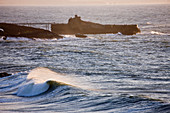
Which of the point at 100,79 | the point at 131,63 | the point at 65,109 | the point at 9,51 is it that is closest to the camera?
the point at 65,109

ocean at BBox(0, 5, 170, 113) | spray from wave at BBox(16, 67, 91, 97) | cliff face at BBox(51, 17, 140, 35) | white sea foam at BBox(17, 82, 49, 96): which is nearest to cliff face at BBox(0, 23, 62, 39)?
cliff face at BBox(51, 17, 140, 35)

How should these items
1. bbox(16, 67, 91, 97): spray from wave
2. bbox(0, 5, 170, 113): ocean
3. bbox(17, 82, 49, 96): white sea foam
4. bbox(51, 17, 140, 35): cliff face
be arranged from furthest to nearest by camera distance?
bbox(51, 17, 140, 35): cliff face
bbox(16, 67, 91, 97): spray from wave
bbox(17, 82, 49, 96): white sea foam
bbox(0, 5, 170, 113): ocean

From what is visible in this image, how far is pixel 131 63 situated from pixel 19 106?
703 inches

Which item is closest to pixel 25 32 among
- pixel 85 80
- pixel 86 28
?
pixel 86 28

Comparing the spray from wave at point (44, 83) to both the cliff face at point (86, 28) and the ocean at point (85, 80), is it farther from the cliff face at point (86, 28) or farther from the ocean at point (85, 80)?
the cliff face at point (86, 28)

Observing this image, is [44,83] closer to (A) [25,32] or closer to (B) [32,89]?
(B) [32,89]

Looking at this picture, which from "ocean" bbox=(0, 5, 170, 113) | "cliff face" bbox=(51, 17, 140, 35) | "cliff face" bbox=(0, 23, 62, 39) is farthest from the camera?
"cliff face" bbox=(51, 17, 140, 35)

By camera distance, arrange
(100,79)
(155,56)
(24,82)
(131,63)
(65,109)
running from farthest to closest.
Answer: (155,56) < (131,63) < (100,79) < (24,82) < (65,109)

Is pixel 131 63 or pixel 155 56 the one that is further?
pixel 155 56

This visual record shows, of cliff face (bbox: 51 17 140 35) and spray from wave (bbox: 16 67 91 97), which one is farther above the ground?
cliff face (bbox: 51 17 140 35)

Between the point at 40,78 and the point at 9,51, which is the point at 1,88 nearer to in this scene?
the point at 40,78

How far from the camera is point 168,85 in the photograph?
877 inches

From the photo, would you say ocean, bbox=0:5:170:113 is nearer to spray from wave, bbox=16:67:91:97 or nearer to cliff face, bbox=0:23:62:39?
spray from wave, bbox=16:67:91:97

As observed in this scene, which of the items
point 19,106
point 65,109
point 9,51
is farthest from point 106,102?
point 9,51
